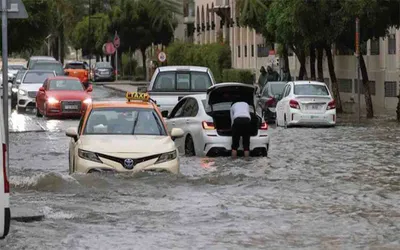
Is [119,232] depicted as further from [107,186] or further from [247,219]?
[107,186]

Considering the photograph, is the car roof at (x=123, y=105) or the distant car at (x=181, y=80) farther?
the distant car at (x=181, y=80)

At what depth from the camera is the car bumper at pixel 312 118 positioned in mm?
33188

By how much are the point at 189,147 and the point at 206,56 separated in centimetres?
3994

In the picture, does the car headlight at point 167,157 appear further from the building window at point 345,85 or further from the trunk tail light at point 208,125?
the building window at point 345,85

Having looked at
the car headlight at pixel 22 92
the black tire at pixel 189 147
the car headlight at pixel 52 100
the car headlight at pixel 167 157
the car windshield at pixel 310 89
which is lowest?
the black tire at pixel 189 147

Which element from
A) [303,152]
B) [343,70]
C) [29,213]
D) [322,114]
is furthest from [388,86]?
[29,213]

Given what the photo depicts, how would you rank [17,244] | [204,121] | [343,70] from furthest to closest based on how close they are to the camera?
1. [343,70]
2. [204,121]
3. [17,244]

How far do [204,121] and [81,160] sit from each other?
6405mm

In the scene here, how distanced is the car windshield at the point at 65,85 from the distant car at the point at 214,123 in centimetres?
1455

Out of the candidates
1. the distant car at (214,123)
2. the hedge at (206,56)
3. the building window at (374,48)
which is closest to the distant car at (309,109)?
the distant car at (214,123)

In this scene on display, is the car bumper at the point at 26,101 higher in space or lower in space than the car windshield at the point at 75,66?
lower

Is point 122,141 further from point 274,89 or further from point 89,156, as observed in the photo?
point 274,89

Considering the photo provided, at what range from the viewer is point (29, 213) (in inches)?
516

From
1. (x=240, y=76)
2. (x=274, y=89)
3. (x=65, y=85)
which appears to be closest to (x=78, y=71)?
(x=240, y=76)
